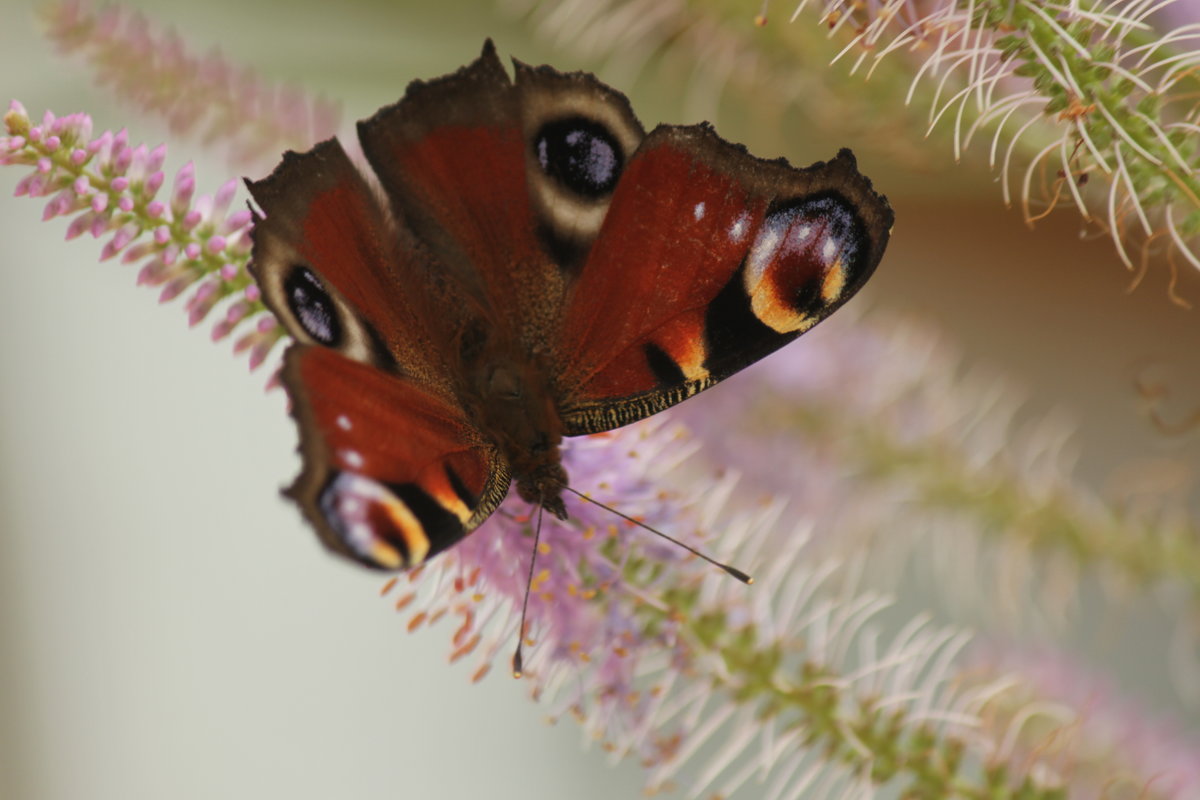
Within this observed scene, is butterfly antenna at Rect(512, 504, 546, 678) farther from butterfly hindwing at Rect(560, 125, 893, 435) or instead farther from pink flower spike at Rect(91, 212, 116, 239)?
pink flower spike at Rect(91, 212, 116, 239)

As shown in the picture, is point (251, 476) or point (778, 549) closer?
Answer: point (778, 549)

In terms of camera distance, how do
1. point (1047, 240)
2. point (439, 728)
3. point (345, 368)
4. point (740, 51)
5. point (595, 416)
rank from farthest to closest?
point (1047, 240) → point (439, 728) → point (740, 51) → point (595, 416) → point (345, 368)

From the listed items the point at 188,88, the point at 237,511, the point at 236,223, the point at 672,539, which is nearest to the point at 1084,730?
the point at 672,539

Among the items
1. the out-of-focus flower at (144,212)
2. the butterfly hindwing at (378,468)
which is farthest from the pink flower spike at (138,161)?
the butterfly hindwing at (378,468)

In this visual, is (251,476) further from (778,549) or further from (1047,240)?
(1047,240)

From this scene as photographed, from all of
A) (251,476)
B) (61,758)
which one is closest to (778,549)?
(251,476)
